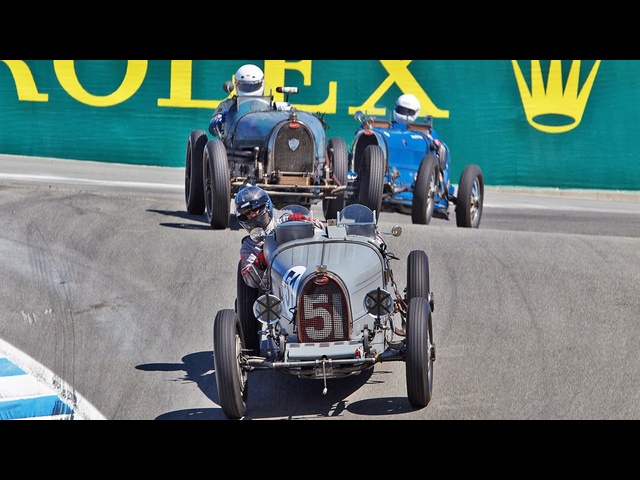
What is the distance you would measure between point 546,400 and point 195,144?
778 cm

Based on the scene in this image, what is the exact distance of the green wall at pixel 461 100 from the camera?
22.4 metres

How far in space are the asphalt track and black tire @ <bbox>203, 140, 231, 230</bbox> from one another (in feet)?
1.02

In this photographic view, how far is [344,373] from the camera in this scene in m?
8.91

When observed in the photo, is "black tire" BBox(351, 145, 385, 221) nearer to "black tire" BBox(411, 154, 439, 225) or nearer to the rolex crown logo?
"black tire" BBox(411, 154, 439, 225)

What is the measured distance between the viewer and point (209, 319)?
37.1 feet

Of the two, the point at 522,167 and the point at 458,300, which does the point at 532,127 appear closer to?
the point at 522,167

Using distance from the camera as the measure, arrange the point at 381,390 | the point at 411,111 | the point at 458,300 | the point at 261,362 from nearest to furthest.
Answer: the point at 261,362
the point at 381,390
the point at 458,300
the point at 411,111

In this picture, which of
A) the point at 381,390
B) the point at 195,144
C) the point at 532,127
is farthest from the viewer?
the point at 532,127

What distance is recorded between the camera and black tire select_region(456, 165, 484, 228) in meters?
16.2

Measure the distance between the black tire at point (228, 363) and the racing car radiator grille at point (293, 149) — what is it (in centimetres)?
640

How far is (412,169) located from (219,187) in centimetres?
342

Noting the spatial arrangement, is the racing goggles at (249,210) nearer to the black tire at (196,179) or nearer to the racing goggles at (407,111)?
the black tire at (196,179)

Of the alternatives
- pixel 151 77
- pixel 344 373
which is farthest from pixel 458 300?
pixel 151 77

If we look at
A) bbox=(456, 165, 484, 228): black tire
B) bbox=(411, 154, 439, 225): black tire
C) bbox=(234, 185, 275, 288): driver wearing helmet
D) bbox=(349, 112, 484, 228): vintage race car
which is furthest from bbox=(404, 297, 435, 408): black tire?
bbox=(456, 165, 484, 228): black tire
